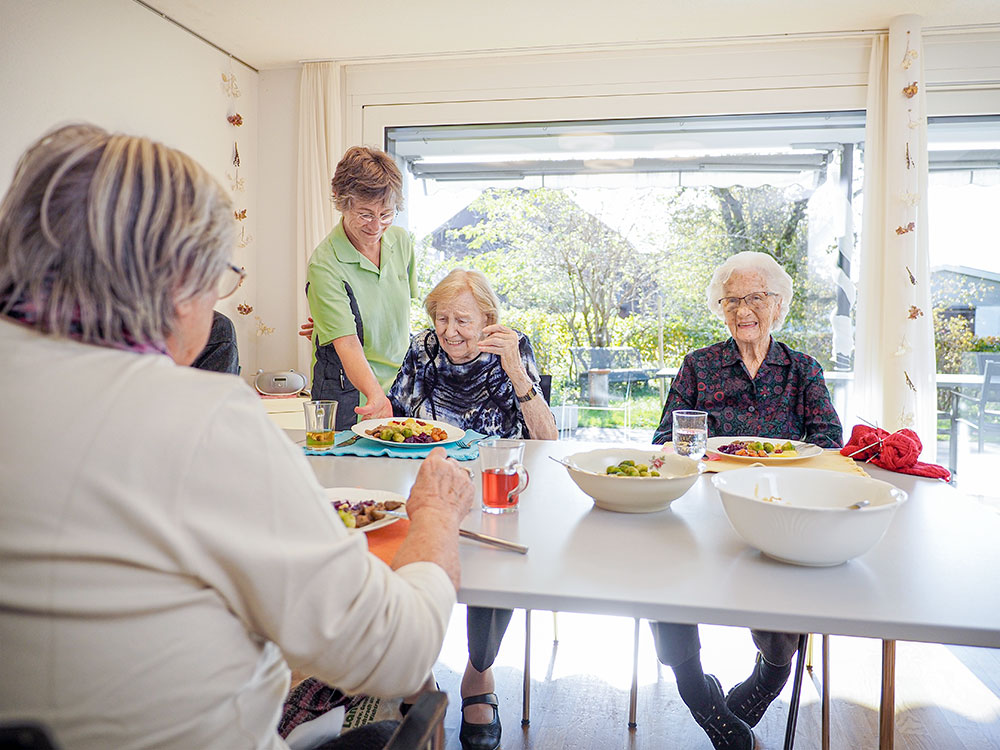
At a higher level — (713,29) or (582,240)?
(713,29)

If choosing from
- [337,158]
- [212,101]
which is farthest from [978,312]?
[212,101]

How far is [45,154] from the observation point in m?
0.74

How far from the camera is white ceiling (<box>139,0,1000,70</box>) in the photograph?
3496 millimetres

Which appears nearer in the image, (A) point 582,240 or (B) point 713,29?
(B) point 713,29

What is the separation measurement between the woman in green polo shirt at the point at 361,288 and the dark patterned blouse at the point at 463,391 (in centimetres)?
13

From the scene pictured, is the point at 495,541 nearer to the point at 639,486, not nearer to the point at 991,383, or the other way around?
the point at 639,486

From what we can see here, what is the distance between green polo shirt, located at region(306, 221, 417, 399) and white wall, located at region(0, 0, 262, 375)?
2.63ft

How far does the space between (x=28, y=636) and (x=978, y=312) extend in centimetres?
438

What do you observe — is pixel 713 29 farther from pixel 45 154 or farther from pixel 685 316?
pixel 45 154

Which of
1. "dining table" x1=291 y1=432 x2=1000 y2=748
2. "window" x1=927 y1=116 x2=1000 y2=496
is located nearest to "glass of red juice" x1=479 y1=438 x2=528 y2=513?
"dining table" x1=291 y1=432 x2=1000 y2=748

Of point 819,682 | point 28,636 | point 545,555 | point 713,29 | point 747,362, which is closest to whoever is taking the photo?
point 28,636

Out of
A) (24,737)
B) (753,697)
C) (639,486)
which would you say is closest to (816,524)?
(639,486)

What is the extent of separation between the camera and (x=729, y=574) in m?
1.10

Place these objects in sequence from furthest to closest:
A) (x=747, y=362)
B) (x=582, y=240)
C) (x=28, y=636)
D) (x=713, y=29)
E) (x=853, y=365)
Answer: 1. (x=582, y=240)
2. (x=853, y=365)
3. (x=713, y=29)
4. (x=747, y=362)
5. (x=28, y=636)
